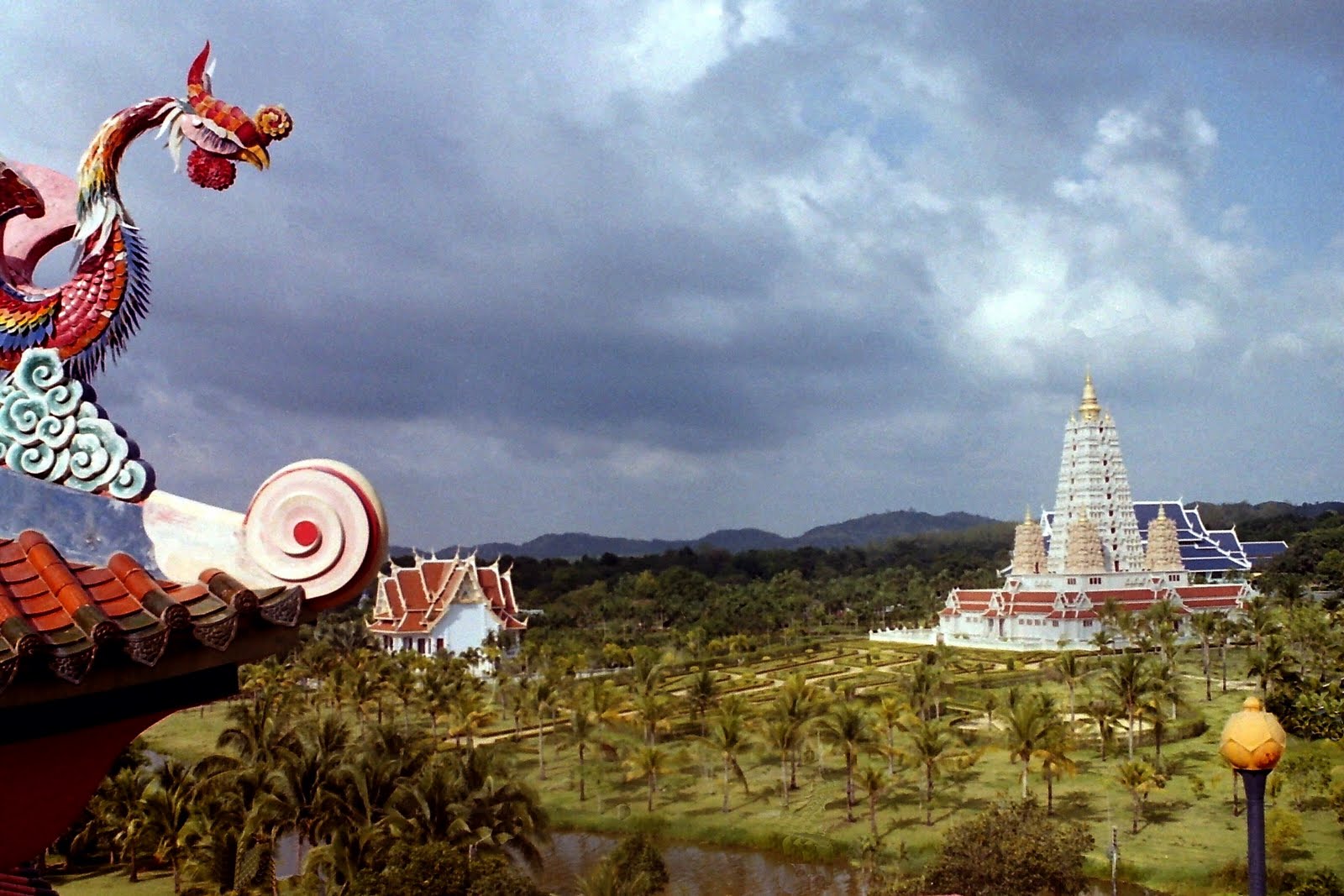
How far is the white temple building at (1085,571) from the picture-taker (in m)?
65.2

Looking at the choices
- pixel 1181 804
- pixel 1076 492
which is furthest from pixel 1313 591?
pixel 1181 804

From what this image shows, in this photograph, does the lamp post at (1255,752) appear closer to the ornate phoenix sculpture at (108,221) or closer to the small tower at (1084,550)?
the ornate phoenix sculpture at (108,221)

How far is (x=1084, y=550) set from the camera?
7081 centimetres

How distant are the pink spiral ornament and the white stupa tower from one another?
74644 mm

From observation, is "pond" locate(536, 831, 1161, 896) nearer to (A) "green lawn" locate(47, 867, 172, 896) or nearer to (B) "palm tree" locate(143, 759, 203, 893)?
(B) "palm tree" locate(143, 759, 203, 893)

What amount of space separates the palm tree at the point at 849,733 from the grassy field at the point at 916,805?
112 cm

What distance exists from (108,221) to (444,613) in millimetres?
53967

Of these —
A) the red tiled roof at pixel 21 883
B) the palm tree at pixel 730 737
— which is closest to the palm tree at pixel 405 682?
the palm tree at pixel 730 737

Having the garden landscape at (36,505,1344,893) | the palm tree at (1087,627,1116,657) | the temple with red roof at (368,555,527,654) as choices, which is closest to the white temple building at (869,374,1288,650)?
the palm tree at (1087,627,1116,657)

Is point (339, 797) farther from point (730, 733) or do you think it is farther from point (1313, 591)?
A: point (1313, 591)

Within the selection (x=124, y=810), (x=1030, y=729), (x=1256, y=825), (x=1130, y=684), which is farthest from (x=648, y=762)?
(x=1256, y=825)

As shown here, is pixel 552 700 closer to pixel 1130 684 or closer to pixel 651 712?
pixel 651 712

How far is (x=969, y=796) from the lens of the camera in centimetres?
3186

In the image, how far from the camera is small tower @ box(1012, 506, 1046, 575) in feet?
257
